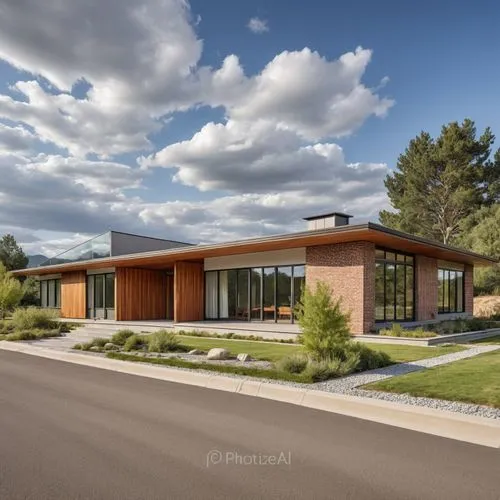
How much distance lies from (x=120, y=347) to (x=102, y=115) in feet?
25.9

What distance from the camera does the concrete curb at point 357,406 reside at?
5.34 meters

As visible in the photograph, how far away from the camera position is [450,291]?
2366 centimetres

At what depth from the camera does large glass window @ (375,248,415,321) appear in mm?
17309

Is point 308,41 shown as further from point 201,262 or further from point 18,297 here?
point 18,297

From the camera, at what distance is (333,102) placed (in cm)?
1596

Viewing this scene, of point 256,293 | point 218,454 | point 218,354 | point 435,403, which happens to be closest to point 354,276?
point 256,293

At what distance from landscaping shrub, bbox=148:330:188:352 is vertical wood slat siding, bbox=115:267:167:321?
12.4 metres

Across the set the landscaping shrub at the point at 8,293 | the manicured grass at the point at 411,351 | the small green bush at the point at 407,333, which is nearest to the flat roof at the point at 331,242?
the small green bush at the point at 407,333

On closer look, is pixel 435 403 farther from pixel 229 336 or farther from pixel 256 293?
pixel 256 293

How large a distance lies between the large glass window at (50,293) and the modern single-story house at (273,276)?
1.44 m

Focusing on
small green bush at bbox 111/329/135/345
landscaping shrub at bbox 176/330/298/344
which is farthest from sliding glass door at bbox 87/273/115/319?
small green bush at bbox 111/329/135/345

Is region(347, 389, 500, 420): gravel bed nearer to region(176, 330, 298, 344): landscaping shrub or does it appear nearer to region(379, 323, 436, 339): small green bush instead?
region(176, 330, 298, 344): landscaping shrub

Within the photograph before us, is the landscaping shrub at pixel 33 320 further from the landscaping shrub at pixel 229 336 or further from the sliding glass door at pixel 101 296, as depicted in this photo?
the sliding glass door at pixel 101 296

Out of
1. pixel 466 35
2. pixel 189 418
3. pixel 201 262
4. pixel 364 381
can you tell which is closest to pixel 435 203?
pixel 201 262
